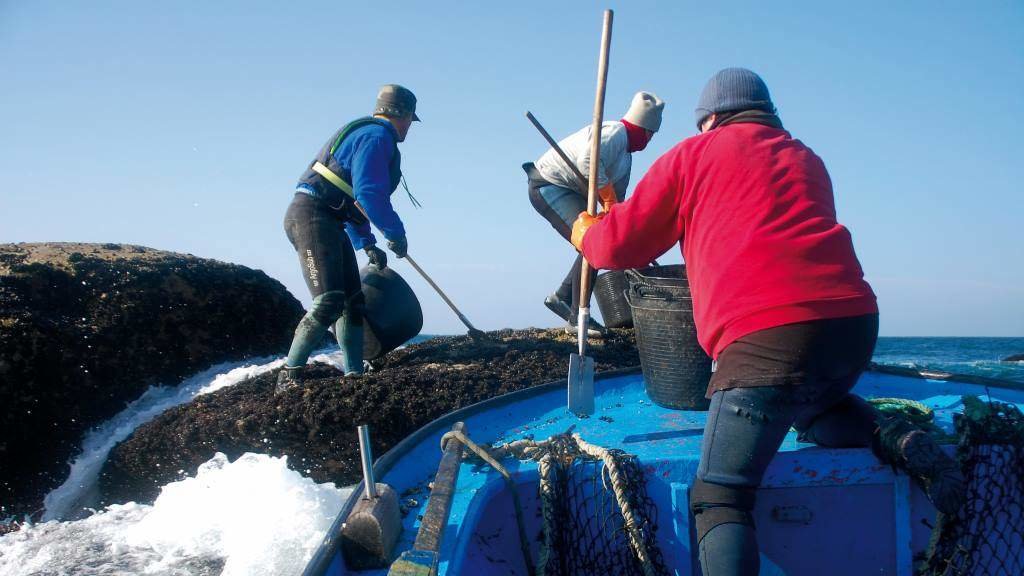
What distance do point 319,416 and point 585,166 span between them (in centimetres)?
283

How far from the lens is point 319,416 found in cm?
444

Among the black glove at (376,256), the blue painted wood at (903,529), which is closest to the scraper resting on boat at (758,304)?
the blue painted wood at (903,529)

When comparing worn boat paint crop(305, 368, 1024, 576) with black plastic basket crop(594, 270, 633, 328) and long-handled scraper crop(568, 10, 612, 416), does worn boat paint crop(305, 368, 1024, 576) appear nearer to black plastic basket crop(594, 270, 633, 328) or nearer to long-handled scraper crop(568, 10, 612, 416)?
long-handled scraper crop(568, 10, 612, 416)

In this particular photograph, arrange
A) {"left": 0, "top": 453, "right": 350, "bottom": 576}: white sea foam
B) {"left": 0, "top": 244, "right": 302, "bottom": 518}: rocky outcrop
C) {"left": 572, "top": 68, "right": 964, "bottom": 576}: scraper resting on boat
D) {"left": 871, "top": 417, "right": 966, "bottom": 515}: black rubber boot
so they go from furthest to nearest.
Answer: {"left": 0, "top": 244, "right": 302, "bottom": 518}: rocky outcrop < {"left": 0, "top": 453, "right": 350, "bottom": 576}: white sea foam < {"left": 871, "top": 417, "right": 966, "bottom": 515}: black rubber boot < {"left": 572, "top": 68, "right": 964, "bottom": 576}: scraper resting on boat

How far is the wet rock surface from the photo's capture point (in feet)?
14.5

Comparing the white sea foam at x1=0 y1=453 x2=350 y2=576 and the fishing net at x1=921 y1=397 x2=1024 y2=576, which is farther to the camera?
the white sea foam at x1=0 y1=453 x2=350 y2=576

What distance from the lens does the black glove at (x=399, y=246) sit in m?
5.08

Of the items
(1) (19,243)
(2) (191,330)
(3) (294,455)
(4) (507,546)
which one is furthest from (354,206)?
(1) (19,243)

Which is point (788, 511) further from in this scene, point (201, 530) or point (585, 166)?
point (585, 166)

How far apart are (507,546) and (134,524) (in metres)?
2.88

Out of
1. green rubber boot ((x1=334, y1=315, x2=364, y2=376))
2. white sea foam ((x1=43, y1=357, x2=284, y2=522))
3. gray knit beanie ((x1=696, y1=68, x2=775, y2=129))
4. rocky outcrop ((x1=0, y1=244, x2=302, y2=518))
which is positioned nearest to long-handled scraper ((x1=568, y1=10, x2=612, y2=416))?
gray knit beanie ((x1=696, y1=68, x2=775, y2=129))

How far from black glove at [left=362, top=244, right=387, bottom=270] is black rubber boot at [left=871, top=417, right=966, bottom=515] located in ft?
14.6

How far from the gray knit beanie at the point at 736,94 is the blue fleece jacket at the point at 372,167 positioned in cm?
293

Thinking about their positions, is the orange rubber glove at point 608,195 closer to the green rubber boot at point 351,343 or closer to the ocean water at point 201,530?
the green rubber boot at point 351,343
